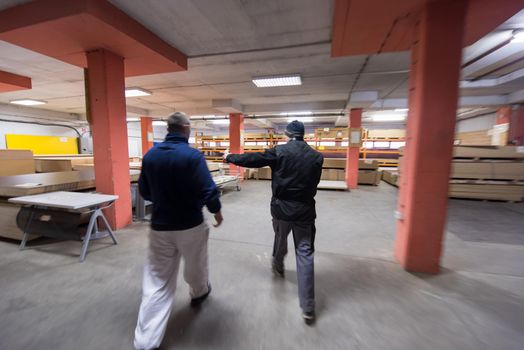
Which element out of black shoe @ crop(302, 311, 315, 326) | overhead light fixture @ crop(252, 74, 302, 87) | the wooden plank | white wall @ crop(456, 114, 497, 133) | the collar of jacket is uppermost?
overhead light fixture @ crop(252, 74, 302, 87)

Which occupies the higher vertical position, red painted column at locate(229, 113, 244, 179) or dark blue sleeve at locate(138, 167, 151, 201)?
red painted column at locate(229, 113, 244, 179)

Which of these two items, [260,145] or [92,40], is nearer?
[92,40]

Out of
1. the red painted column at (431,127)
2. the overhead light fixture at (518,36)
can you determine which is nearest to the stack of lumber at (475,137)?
the overhead light fixture at (518,36)

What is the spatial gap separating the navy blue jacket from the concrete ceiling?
2137 mm

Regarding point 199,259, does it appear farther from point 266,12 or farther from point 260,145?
point 260,145

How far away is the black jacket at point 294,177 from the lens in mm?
1841

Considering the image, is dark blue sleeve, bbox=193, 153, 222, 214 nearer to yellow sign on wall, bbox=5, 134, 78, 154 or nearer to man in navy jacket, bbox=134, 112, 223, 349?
man in navy jacket, bbox=134, 112, 223, 349

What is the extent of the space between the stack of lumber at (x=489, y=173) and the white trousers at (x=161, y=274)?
7219 mm

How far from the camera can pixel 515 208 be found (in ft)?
17.5

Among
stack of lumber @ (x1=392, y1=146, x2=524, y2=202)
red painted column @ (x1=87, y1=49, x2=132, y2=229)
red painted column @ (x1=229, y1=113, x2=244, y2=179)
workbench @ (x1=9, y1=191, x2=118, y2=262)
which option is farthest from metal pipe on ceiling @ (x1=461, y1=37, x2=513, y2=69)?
red painted column @ (x1=229, y1=113, x2=244, y2=179)

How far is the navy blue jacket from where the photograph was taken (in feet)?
4.90

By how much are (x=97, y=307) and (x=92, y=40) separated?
3227 millimetres

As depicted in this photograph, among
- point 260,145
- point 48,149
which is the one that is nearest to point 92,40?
point 260,145

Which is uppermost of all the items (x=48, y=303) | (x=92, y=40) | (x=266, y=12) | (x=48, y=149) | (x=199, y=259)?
(x=266, y=12)
